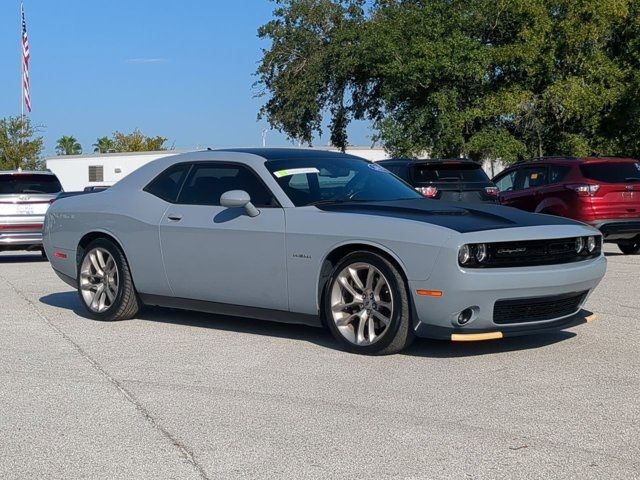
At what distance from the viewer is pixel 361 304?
7.18 meters

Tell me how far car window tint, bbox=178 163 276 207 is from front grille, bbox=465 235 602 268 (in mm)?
1884

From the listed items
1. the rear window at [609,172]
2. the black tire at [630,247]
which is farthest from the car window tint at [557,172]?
the black tire at [630,247]

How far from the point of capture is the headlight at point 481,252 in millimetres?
6789

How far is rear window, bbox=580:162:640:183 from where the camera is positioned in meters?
15.4

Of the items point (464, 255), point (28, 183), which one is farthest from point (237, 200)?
point (28, 183)

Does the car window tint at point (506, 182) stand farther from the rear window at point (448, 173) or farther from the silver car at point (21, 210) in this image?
the silver car at point (21, 210)

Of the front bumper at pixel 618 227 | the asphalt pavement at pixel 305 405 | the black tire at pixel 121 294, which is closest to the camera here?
the asphalt pavement at pixel 305 405

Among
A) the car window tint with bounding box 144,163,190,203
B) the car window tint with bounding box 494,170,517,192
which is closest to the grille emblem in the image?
the car window tint with bounding box 144,163,190,203

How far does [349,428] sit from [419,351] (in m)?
2.19

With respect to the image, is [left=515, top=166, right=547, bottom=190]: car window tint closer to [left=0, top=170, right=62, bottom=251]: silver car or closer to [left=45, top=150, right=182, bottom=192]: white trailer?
[left=0, top=170, right=62, bottom=251]: silver car

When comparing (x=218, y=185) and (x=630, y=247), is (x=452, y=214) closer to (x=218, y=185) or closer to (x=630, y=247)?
(x=218, y=185)

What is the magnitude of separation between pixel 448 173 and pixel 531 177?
4.79 ft

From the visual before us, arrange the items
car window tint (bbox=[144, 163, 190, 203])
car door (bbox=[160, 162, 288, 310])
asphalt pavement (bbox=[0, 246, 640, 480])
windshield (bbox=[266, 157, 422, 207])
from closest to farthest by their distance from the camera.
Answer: asphalt pavement (bbox=[0, 246, 640, 480]) < car door (bbox=[160, 162, 288, 310]) < windshield (bbox=[266, 157, 422, 207]) < car window tint (bbox=[144, 163, 190, 203])

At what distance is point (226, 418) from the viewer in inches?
217
